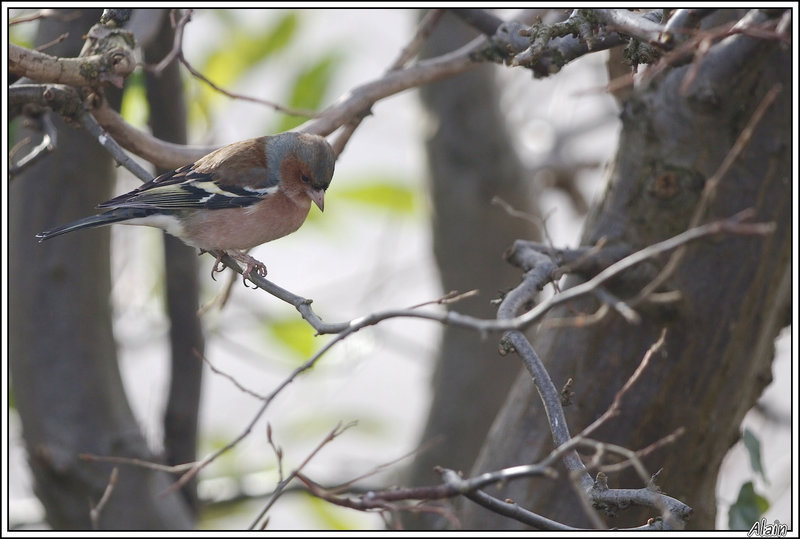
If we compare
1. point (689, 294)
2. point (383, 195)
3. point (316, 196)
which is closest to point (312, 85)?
point (383, 195)

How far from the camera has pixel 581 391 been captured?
3109mm

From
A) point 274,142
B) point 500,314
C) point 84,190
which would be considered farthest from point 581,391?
point 84,190

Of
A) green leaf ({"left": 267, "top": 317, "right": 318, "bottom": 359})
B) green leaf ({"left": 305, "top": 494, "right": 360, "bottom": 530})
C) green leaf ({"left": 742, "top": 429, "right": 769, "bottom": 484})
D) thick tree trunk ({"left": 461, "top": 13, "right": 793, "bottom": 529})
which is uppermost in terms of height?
thick tree trunk ({"left": 461, "top": 13, "right": 793, "bottom": 529})

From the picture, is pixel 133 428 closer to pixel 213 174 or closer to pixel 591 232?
pixel 213 174

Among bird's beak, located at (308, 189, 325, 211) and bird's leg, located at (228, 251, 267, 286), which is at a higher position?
bird's beak, located at (308, 189, 325, 211)

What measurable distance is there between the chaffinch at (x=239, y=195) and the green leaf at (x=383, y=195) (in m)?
1.75

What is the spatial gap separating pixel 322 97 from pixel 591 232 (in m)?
2.43

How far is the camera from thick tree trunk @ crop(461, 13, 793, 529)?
3.06m

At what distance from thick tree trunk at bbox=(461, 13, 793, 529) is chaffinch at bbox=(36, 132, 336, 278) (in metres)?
1.34

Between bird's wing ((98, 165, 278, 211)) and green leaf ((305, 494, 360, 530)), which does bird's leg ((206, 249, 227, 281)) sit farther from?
green leaf ((305, 494, 360, 530))

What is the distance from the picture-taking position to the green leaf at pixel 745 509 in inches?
123

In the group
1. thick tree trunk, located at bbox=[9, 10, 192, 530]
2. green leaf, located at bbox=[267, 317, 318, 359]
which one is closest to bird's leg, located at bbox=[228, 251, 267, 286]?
thick tree trunk, located at bbox=[9, 10, 192, 530]

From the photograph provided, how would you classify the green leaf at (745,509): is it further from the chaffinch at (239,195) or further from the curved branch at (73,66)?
the curved branch at (73,66)

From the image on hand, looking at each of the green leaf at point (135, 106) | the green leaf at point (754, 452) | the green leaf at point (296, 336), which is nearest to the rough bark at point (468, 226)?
the green leaf at point (296, 336)
